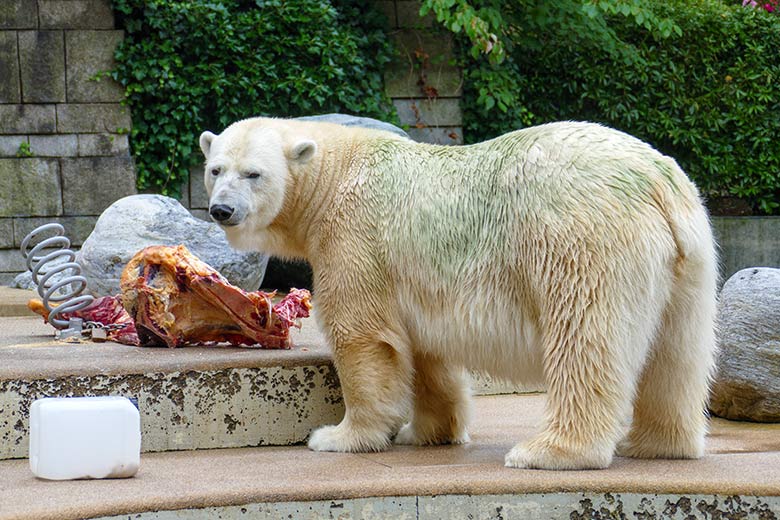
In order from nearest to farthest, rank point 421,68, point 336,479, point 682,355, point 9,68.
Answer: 1. point 336,479
2. point 682,355
3. point 9,68
4. point 421,68

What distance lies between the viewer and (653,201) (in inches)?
121

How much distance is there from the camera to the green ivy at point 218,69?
26.7ft

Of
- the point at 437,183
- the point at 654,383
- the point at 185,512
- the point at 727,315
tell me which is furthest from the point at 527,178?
the point at 727,315

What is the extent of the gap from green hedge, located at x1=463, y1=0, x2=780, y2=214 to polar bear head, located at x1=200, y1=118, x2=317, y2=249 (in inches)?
237

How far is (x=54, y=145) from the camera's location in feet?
26.1

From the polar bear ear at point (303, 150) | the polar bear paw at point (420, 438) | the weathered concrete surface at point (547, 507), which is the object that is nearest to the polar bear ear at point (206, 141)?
the polar bear ear at point (303, 150)

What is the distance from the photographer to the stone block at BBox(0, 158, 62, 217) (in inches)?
311

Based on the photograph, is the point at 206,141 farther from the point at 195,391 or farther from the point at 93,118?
the point at 93,118

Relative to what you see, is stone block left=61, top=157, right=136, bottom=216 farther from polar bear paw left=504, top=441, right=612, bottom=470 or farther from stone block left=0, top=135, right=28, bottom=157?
polar bear paw left=504, top=441, right=612, bottom=470

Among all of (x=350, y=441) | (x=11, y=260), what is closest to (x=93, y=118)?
(x=11, y=260)

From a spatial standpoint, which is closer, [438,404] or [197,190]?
[438,404]

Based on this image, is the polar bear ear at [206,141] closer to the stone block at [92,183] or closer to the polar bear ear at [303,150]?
the polar bear ear at [303,150]

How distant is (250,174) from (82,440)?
3.33 feet

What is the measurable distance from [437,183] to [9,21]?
551 cm
